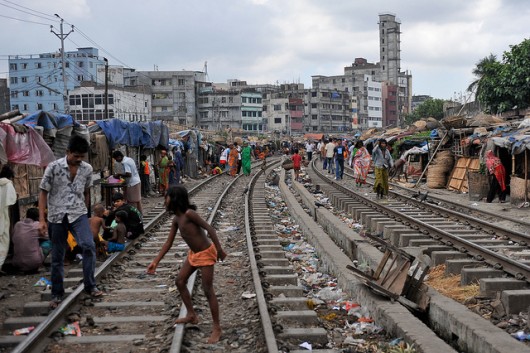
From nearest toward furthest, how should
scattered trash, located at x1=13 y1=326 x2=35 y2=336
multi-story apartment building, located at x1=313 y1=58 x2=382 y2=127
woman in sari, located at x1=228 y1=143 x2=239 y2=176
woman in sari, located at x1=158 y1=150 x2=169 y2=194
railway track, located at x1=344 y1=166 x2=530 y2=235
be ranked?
scattered trash, located at x1=13 y1=326 x2=35 y2=336 → railway track, located at x1=344 y1=166 x2=530 y2=235 → woman in sari, located at x1=158 y1=150 x2=169 y2=194 → woman in sari, located at x1=228 y1=143 x2=239 y2=176 → multi-story apartment building, located at x1=313 y1=58 x2=382 y2=127

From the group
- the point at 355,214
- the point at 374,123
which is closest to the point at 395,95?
the point at 374,123

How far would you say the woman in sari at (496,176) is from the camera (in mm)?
16312

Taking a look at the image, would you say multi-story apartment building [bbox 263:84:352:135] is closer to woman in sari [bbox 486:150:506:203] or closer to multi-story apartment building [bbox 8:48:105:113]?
multi-story apartment building [bbox 8:48:105:113]

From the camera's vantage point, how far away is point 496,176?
1642 cm

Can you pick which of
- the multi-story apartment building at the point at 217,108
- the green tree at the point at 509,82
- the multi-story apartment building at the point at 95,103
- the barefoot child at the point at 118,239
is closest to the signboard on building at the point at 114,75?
the multi-story apartment building at the point at 95,103

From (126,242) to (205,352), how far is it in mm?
5533

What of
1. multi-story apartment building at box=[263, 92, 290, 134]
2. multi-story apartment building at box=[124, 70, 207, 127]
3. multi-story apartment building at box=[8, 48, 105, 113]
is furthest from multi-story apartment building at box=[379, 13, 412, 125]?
multi-story apartment building at box=[8, 48, 105, 113]

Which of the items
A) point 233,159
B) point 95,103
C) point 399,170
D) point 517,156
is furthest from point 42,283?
point 95,103

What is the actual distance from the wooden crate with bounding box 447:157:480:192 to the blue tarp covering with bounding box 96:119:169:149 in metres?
11.0

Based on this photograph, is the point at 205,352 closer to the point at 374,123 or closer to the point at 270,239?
the point at 270,239

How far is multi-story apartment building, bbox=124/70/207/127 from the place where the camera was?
85.8 m

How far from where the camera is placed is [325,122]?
111 m

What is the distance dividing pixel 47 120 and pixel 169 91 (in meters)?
76.0

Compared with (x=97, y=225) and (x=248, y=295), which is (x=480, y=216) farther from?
(x=97, y=225)
